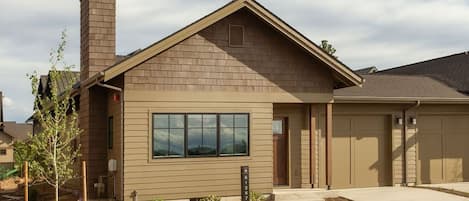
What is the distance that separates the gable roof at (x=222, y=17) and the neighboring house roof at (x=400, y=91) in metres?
1.52

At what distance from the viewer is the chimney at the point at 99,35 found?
53.5 feet

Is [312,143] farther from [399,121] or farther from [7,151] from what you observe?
[7,151]

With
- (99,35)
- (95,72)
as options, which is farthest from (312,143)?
(99,35)

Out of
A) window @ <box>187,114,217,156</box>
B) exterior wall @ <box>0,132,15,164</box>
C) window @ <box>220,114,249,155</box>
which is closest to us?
window @ <box>187,114,217,156</box>

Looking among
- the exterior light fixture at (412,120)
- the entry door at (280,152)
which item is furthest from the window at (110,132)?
the exterior light fixture at (412,120)

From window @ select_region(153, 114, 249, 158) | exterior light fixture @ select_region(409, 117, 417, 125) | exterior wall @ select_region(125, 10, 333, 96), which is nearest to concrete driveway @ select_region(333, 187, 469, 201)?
exterior light fixture @ select_region(409, 117, 417, 125)

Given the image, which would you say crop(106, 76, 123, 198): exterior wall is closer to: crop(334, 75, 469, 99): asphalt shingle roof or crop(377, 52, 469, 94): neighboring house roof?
crop(334, 75, 469, 99): asphalt shingle roof

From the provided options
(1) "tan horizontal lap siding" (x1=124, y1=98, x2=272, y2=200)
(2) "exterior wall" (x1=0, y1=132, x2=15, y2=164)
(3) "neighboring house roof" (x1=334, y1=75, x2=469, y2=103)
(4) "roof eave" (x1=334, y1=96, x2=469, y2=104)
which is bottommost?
(2) "exterior wall" (x1=0, y1=132, x2=15, y2=164)

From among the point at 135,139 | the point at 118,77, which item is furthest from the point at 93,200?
the point at 118,77

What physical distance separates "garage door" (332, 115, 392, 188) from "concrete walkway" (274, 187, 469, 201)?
103 cm

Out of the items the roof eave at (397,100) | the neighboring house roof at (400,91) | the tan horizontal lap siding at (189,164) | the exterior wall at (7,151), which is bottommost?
the exterior wall at (7,151)

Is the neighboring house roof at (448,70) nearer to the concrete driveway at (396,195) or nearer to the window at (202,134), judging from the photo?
the concrete driveway at (396,195)

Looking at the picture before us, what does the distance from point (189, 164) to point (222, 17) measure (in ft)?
12.5

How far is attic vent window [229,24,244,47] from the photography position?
15359 mm
